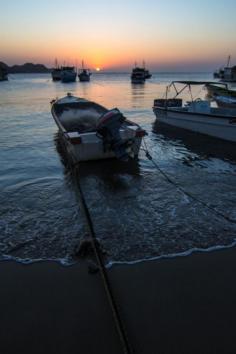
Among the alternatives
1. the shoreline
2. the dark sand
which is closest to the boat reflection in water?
the shoreline

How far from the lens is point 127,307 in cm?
373

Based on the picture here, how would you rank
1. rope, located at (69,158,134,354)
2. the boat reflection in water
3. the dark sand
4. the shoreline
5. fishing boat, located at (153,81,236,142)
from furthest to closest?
fishing boat, located at (153,81,236,142) → the boat reflection in water → the shoreline → the dark sand → rope, located at (69,158,134,354)

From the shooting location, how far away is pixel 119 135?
28.9ft

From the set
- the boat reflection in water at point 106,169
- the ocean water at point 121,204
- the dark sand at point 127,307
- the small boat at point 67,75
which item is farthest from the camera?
the small boat at point 67,75

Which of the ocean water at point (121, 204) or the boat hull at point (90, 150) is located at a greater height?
the boat hull at point (90, 150)

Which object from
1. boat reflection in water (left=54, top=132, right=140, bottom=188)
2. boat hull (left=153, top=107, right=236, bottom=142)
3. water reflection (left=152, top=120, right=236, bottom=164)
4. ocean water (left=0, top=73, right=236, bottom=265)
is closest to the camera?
ocean water (left=0, top=73, right=236, bottom=265)

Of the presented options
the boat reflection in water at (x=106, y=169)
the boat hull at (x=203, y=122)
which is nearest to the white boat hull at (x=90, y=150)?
the boat reflection in water at (x=106, y=169)

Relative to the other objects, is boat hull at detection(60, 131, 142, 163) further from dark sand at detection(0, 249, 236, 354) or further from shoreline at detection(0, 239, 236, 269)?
dark sand at detection(0, 249, 236, 354)

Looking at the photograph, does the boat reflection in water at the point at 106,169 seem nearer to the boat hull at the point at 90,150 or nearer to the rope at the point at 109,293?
the boat hull at the point at 90,150

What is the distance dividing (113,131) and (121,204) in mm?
2707

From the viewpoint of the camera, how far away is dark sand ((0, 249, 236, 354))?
3.24m

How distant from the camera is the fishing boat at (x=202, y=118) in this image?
42.8ft

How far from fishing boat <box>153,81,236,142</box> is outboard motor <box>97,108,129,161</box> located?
20.3 feet

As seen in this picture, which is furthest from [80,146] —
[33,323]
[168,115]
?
[168,115]
